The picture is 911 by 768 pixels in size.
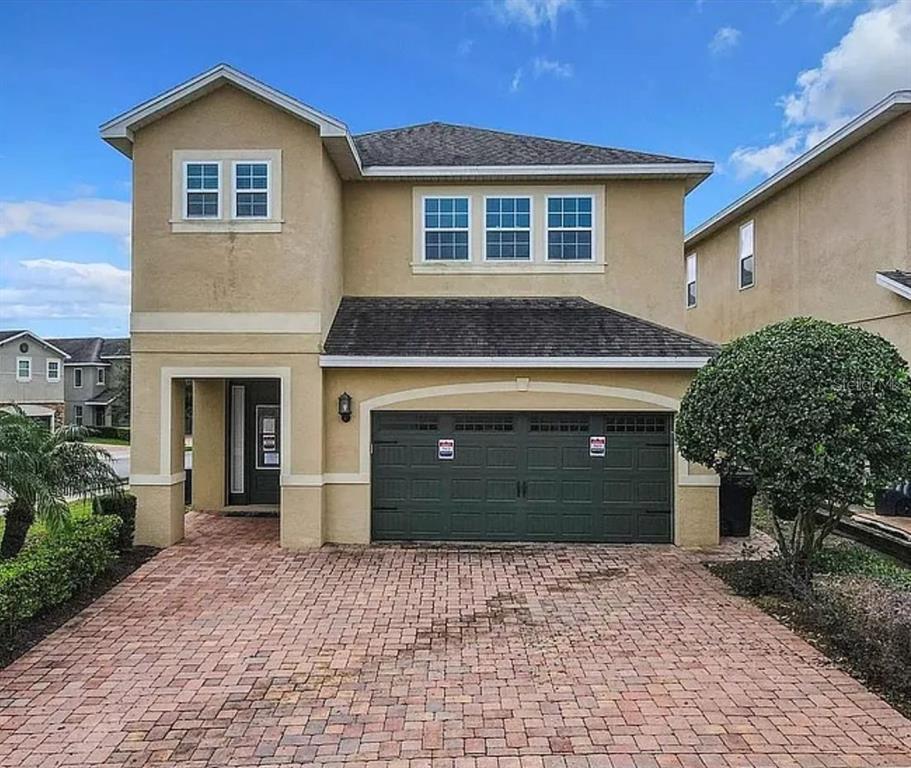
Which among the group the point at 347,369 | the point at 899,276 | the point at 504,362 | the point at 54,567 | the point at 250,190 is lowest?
the point at 54,567

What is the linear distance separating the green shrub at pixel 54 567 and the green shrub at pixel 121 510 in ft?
1.13

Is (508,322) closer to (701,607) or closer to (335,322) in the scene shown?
(335,322)

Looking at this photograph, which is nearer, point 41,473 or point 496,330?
point 41,473

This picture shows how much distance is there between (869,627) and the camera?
6.84 meters

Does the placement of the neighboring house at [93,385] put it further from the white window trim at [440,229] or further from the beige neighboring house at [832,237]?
the beige neighboring house at [832,237]

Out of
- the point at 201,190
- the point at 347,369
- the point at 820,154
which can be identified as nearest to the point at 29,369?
the point at 201,190

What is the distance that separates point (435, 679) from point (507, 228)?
30.2ft

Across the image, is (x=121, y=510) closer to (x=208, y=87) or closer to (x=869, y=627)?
(x=208, y=87)

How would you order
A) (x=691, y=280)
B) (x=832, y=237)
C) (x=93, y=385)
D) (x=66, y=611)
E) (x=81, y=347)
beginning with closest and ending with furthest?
(x=66, y=611) → (x=832, y=237) → (x=691, y=280) → (x=93, y=385) → (x=81, y=347)

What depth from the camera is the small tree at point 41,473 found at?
8625 millimetres

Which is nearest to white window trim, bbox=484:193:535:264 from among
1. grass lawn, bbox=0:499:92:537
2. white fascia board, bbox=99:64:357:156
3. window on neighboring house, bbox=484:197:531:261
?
window on neighboring house, bbox=484:197:531:261

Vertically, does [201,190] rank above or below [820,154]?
below

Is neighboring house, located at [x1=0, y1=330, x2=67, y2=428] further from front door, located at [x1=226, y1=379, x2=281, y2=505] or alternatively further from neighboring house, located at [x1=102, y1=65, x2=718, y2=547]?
neighboring house, located at [x1=102, y1=65, x2=718, y2=547]

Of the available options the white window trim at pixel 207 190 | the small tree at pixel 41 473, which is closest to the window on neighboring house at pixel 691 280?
the white window trim at pixel 207 190
